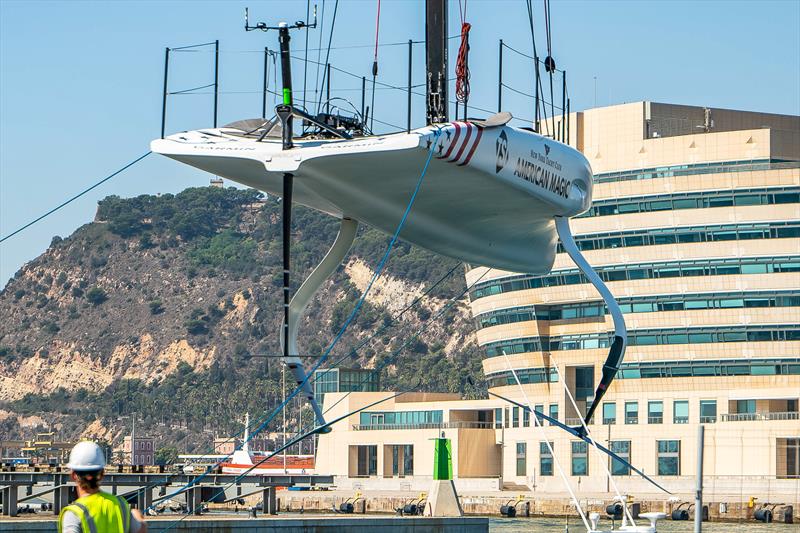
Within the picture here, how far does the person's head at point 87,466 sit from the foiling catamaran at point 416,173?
52.4 ft

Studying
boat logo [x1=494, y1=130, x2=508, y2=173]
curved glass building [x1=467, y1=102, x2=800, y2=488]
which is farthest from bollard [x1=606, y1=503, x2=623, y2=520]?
boat logo [x1=494, y1=130, x2=508, y2=173]

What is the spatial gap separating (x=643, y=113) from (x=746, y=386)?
2164cm

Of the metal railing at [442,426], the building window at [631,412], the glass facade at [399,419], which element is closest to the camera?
the building window at [631,412]

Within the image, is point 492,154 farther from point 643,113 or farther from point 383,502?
point 643,113

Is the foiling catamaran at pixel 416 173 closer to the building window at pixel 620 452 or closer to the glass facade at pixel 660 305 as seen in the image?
the glass facade at pixel 660 305

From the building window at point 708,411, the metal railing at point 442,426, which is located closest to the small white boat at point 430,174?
the building window at point 708,411

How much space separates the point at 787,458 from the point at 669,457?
828cm

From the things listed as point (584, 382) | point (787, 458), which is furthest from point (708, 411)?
point (584, 382)

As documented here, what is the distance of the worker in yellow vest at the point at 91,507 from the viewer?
10.4 metres

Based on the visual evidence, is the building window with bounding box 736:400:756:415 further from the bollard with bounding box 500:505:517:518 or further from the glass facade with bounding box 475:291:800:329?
the bollard with bounding box 500:505:517:518

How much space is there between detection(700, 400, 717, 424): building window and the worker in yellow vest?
8953 centimetres

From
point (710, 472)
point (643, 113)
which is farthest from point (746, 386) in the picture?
point (643, 113)

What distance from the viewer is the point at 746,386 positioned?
97688 mm

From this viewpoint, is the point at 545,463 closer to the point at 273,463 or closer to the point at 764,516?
the point at 764,516
